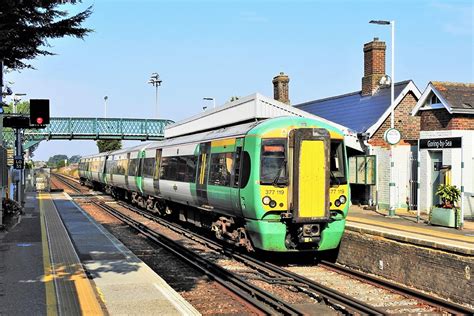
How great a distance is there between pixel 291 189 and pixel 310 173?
0.50m

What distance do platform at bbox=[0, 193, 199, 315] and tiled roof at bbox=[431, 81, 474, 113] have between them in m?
10.4

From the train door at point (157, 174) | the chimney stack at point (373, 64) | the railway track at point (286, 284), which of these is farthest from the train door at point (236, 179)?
the chimney stack at point (373, 64)

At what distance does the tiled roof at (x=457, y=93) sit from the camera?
628 inches

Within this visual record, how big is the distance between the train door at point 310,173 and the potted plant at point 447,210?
150 inches

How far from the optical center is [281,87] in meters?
34.7

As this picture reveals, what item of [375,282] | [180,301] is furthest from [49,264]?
[375,282]

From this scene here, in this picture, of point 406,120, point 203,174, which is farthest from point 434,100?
point 203,174

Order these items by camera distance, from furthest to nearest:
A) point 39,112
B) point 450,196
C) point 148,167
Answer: point 148,167 < point 450,196 < point 39,112

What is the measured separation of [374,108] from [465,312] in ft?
49.4

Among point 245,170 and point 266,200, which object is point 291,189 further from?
point 245,170

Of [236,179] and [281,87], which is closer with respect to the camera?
[236,179]

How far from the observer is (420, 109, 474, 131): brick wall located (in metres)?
15.9

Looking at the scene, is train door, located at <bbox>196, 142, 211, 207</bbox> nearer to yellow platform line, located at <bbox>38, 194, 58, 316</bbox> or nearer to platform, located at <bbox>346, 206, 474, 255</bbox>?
platform, located at <bbox>346, 206, 474, 255</bbox>

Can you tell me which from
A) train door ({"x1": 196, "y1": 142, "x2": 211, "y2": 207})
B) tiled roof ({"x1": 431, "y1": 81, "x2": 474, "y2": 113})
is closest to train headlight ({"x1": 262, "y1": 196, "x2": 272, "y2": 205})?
train door ({"x1": 196, "y1": 142, "x2": 211, "y2": 207})
